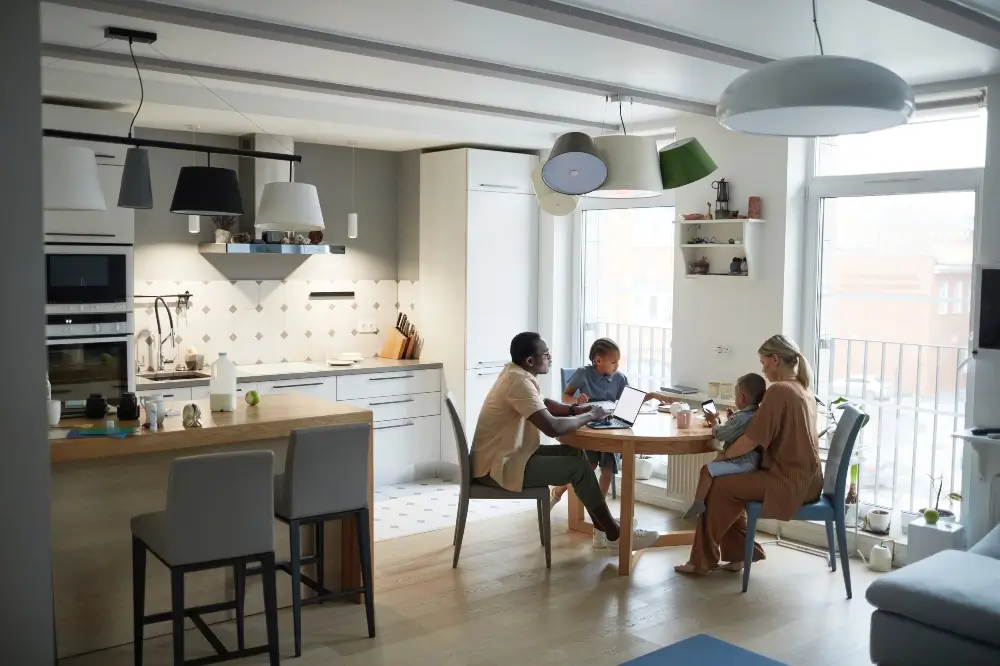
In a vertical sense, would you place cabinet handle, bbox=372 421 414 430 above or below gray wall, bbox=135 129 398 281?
below

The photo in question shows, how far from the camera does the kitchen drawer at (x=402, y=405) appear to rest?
22.2 ft

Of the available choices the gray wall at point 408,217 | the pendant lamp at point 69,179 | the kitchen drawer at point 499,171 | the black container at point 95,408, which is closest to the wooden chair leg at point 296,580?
the black container at point 95,408

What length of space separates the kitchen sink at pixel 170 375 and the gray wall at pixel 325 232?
0.65m

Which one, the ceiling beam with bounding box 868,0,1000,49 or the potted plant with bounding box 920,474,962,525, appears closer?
the ceiling beam with bounding box 868,0,1000,49

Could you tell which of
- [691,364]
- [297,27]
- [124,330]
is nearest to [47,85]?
[124,330]

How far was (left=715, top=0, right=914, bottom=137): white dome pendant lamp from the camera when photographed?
231 cm

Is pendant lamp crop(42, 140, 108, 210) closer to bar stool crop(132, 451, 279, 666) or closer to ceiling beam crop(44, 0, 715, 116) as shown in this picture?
ceiling beam crop(44, 0, 715, 116)

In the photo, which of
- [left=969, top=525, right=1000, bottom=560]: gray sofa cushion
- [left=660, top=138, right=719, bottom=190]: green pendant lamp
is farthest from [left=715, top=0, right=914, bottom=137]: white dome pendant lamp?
[left=969, top=525, right=1000, bottom=560]: gray sofa cushion

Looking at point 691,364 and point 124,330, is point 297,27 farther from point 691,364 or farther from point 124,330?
point 691,364

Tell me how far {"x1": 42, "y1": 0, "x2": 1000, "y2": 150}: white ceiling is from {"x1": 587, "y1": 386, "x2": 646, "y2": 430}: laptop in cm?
168

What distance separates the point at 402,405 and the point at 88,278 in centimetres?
240

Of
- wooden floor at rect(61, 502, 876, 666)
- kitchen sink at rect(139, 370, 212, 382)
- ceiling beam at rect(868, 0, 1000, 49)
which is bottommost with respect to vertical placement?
wooden floor at rect(61, 502, 876, 666)

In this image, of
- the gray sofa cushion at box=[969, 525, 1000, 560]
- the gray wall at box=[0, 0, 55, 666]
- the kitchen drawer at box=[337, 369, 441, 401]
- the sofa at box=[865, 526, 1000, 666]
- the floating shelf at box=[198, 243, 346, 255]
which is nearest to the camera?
the gray wall at box=[0, 0, 55, 666]

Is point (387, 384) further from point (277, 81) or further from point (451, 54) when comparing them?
point (451, 54)
